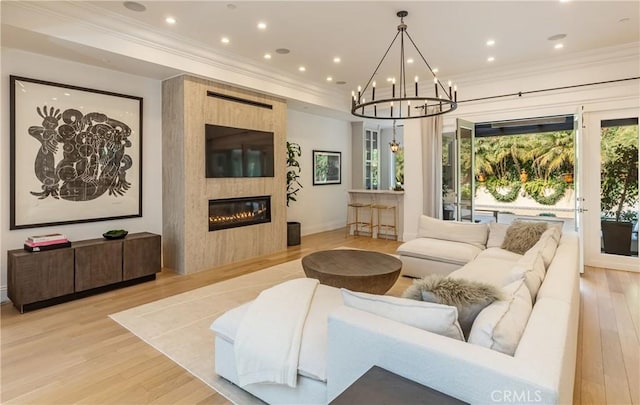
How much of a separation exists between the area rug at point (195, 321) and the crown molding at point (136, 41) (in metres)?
2.91

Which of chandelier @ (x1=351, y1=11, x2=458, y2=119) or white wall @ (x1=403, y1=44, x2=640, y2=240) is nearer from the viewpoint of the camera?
chandelier @ (x1=351, y1=11, x2=458, y2=119)

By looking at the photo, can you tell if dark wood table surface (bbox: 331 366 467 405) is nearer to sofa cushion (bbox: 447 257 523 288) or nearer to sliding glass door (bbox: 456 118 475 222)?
sofa cushion (bbox: 447 257 523 288)

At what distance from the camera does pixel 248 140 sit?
5648mm

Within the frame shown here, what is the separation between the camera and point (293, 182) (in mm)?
7672

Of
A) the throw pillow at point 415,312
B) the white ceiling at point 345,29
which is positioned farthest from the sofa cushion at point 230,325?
the white ceiling at point 345,29

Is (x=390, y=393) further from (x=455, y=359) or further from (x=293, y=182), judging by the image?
(x=293, y=182)

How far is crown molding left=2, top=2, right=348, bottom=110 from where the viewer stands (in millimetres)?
3451

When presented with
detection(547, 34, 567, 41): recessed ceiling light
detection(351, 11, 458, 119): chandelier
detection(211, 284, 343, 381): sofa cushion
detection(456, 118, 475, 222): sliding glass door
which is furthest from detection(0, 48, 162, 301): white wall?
detection(547, 34, 567, 41): recessed ceiling light

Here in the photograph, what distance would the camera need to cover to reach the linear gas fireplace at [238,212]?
209 inches

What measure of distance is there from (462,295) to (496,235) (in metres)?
3.35

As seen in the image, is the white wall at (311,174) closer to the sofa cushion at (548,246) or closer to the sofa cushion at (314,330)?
the sofa cushion at (548,246)

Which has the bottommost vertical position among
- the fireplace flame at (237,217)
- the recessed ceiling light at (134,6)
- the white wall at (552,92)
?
the fireplace flame at (237,217)

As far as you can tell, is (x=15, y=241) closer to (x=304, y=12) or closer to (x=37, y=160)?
(x=37, y=160)

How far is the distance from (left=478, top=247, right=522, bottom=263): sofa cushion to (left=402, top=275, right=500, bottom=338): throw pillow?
8.16 ft
